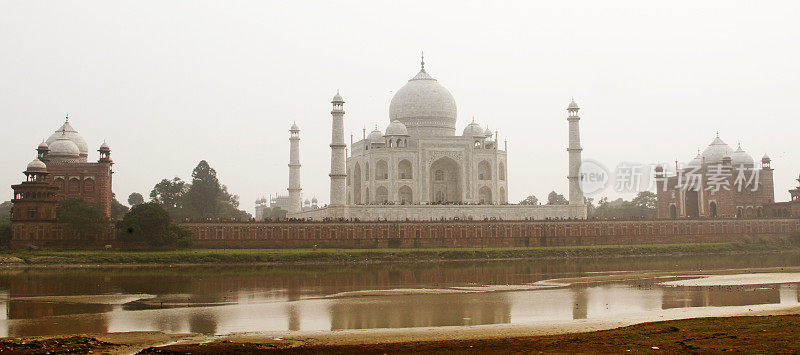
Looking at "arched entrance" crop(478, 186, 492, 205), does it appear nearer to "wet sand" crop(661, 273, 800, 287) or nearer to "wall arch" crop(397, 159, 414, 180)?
"wall arch" crop(397, 159, 414, 180)

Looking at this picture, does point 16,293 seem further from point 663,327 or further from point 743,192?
point 743,192

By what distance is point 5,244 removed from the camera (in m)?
49.9

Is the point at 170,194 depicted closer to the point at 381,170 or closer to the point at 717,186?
the point at 381,170

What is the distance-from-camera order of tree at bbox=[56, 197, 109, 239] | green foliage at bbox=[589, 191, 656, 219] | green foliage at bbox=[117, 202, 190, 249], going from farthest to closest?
green foliage at bbox=[589, 191, 656, 219] < tree at bbox=[56, 197, 109, 239] < green foliage at bbox=[117, 202, 190, 249]

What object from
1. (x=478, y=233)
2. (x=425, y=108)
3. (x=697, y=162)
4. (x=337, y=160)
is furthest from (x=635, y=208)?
(x=337, y=160)

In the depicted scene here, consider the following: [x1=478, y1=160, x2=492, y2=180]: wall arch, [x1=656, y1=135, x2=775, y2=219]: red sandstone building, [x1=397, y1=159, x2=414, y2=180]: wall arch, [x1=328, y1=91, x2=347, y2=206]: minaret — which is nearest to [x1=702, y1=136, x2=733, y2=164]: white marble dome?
[x1=656, y1=135, x2=775, y2=219]: red sandstone building

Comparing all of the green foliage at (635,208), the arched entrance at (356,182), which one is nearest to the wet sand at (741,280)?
the arched entrance at (356,182)

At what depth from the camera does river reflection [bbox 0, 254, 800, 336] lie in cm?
2184

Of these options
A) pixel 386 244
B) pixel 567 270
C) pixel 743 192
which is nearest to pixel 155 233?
pixel 386 244

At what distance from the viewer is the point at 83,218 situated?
164 ft

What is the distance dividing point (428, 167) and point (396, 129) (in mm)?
3707

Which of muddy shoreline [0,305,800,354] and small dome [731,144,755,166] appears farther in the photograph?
small dome [731,144,755,166]

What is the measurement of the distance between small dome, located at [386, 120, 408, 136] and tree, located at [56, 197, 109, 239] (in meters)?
22.6

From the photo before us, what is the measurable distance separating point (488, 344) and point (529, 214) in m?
45.2
